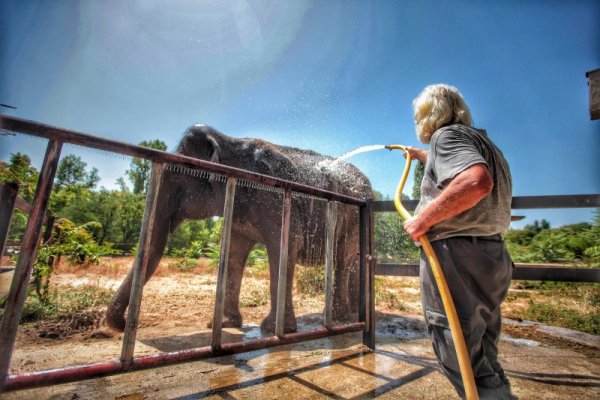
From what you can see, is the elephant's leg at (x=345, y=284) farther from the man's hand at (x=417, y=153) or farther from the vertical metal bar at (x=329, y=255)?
the man's hand at (x=417, y=153)

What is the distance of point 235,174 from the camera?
2051 millimetres

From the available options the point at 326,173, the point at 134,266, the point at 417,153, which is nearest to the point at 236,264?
the point at 326,173

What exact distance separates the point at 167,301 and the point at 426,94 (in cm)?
547

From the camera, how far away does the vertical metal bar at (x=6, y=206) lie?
4.40 feet

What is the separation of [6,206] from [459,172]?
206 cm

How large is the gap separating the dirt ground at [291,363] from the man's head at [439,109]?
69.2 inches

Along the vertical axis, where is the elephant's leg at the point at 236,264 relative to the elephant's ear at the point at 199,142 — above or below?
below

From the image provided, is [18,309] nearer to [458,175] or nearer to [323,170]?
[458,175]

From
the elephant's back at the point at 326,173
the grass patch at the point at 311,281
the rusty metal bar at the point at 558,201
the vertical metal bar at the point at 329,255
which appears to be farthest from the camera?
the grass patch at the point at 311,281

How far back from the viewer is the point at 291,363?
259 centimetres

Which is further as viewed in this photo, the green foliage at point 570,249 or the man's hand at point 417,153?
the green foliage at point 570,249

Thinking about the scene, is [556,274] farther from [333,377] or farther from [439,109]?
[439,109]

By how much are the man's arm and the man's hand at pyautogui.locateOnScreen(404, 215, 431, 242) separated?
43 mm

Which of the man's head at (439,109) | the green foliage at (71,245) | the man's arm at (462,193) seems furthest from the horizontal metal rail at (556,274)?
the green foliage at (71,245)
